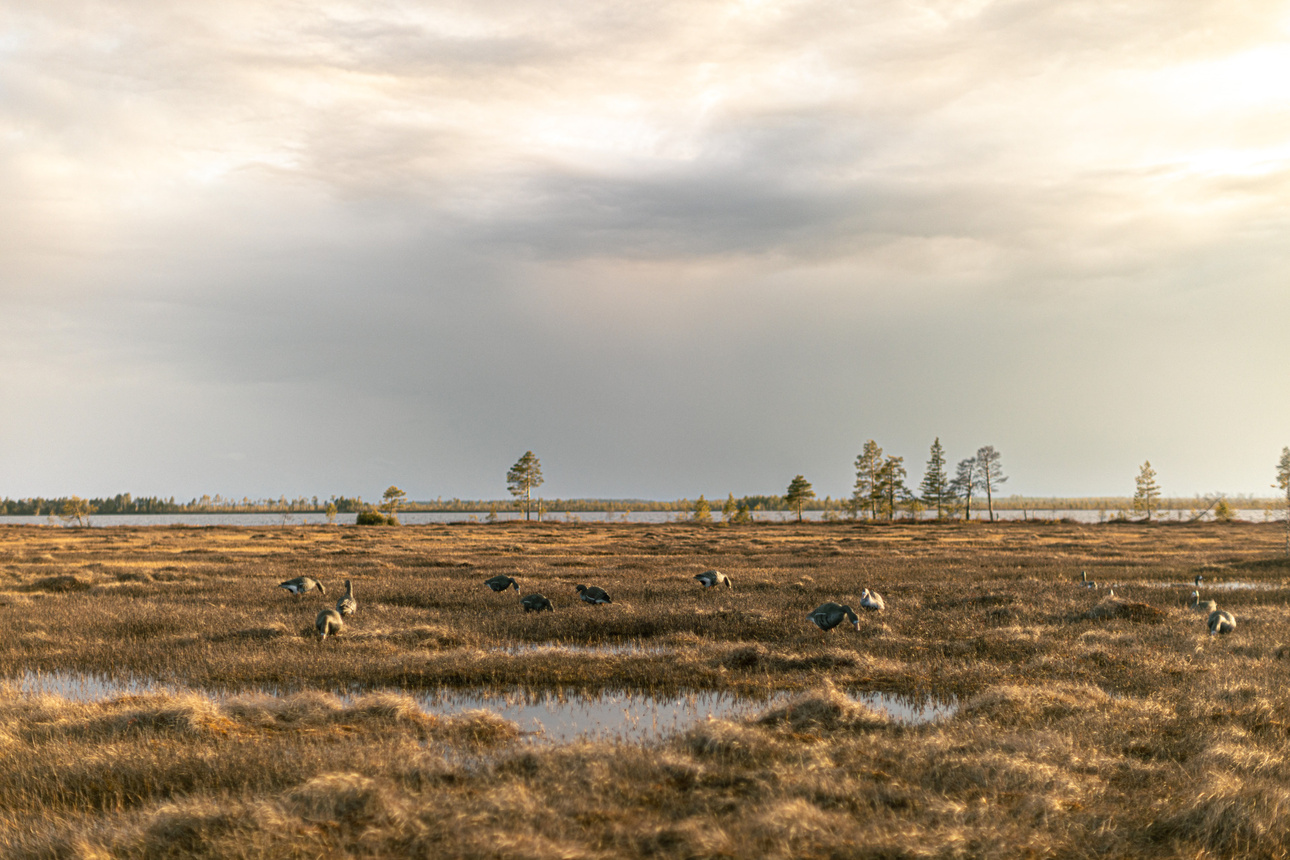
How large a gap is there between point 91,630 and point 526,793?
15.8m

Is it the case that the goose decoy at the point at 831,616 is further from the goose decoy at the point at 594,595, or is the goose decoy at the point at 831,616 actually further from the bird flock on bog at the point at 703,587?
the goose decoy at the point at 594,595

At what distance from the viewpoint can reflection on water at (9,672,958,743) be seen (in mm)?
9742

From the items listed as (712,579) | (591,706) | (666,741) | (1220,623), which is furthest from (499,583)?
(1220,623)

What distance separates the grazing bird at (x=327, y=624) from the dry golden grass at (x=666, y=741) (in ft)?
1.01

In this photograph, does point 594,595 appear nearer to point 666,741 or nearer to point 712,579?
point 712,579

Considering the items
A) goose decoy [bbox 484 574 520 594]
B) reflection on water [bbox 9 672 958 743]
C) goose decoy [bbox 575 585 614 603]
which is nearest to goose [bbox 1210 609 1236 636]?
reflection on water [bbox 9 672 958 743]

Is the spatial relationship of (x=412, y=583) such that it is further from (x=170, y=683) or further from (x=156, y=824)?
(x=156, y=824)

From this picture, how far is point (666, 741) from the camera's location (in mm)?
8820

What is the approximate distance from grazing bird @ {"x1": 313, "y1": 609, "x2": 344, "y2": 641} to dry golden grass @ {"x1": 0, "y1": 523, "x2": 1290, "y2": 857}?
308 millimetres

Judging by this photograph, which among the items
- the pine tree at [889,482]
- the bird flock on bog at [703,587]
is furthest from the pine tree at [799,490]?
the bird flock on bog at [703,587]

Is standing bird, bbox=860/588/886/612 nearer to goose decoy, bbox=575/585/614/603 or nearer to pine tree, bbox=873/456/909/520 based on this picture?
goose decoy, bbox=575/585/614/603

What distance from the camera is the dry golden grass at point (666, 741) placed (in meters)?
6.11

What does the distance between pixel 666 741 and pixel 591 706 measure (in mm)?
2570

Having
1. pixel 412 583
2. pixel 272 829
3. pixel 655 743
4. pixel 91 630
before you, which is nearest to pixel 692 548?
pixel 412 583
